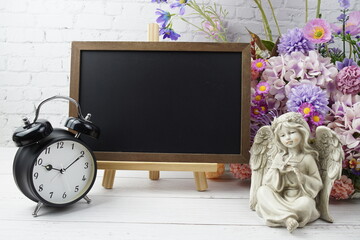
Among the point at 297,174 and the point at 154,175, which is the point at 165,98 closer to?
the point at 154,175

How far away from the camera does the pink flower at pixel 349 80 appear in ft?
3.40

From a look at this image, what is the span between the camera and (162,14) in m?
1.30

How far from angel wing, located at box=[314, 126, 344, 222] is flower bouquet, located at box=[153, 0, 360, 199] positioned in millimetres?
94

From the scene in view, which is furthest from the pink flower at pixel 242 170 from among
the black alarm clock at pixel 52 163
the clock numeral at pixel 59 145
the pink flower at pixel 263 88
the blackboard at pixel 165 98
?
the clock numeral at pixel 59 145

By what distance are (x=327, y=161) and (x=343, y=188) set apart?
16 centimetres

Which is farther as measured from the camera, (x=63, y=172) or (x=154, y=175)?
(x=154, y=175)

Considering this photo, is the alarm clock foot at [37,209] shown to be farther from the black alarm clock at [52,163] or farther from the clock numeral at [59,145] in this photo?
the clock numeral at [59,145]

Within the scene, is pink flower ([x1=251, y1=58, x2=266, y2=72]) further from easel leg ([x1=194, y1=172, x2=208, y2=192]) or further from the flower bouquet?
easel leg ([x1=194, y1=172, x2=208, y2=192])

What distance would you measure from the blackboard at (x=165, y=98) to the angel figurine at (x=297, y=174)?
0.17 m

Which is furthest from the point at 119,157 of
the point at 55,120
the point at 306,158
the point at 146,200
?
the point at 55,120

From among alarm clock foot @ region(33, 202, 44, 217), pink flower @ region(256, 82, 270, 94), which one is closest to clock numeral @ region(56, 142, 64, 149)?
alarm clock foot @ region(33, 202, 44, 217)

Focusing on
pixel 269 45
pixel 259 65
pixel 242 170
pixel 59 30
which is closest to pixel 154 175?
pixel 242 170

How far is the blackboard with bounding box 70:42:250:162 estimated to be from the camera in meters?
1.08

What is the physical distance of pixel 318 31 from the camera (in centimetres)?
112
